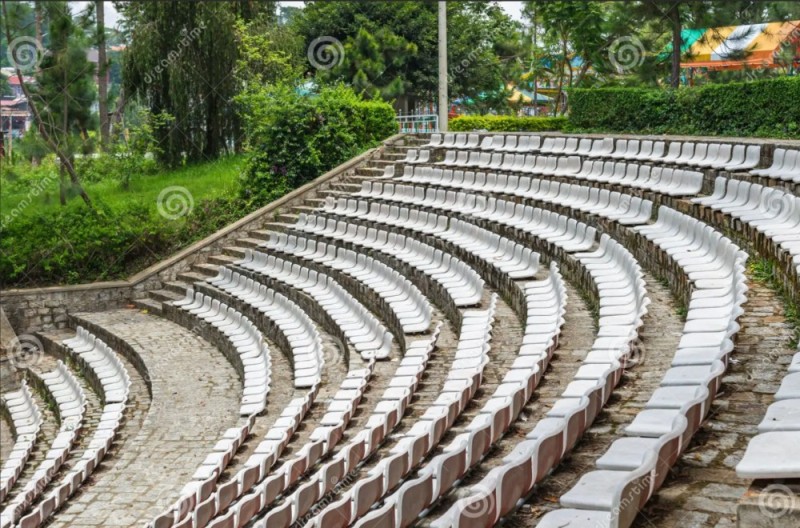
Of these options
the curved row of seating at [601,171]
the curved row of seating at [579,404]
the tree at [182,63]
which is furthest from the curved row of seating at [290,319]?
the tree at [182,63]

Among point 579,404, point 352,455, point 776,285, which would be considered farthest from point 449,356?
point 579,404

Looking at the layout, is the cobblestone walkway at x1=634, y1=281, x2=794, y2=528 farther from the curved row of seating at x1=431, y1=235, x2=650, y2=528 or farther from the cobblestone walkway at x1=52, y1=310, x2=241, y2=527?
the cobblestone walkway at x1=52, y1=310, x2=241, y2=527

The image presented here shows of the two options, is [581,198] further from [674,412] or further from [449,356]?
[674,412]

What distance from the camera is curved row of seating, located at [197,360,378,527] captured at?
6418 mm

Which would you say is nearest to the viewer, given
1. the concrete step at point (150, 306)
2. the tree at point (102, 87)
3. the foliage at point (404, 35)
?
the concrete step at point (150, 306)

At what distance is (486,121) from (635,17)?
12.7 feet

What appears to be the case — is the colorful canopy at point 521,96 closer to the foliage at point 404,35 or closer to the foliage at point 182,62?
the foliage at point 404,35

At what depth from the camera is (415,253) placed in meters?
14.6

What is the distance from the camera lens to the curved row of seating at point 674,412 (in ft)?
13.0

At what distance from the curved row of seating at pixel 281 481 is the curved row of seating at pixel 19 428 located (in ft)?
12.1

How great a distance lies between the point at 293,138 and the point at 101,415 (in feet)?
32.2

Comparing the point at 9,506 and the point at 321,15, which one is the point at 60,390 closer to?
the point at 9,506

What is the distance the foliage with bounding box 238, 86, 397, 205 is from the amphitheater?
641 millimetres

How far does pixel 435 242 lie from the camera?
14867 millimetres
